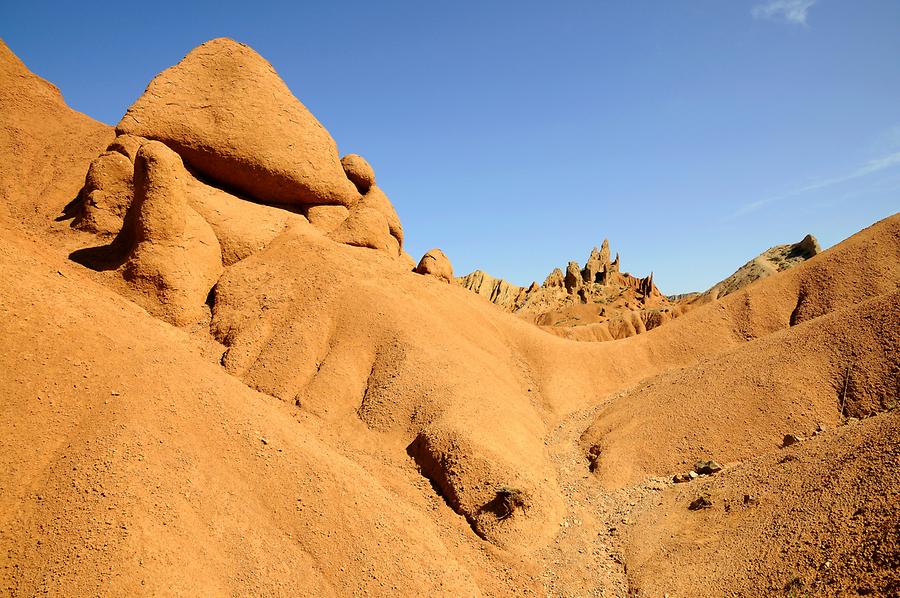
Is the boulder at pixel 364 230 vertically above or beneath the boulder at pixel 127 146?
above

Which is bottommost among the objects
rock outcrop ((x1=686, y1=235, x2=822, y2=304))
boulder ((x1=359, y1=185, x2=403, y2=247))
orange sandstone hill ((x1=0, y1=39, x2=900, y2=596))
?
orange sandstone hill ((x1=0, y1=39, x2=900, y2=596))

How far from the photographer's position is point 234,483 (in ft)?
27.8

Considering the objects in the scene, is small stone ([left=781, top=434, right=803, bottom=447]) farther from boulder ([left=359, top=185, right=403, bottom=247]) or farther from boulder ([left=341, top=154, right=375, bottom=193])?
boulder ([left=341, top=154, right=375, bottom=193])

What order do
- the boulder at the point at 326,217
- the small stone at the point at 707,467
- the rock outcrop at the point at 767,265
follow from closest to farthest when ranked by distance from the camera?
1. the small stone at the point at 707,467
2. the boulder at the point at 326,217
3. the rock outcrop at the point at 767,265

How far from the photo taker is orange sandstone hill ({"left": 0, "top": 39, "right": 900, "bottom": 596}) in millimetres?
7523

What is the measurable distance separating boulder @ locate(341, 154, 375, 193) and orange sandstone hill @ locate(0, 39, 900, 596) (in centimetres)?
18

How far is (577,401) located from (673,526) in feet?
27.5

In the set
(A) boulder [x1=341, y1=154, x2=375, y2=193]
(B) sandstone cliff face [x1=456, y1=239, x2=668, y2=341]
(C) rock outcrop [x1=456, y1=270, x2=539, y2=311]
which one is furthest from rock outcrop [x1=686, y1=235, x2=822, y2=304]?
(A) boulder [x1=341, y1=154, x2=375, y2=193]

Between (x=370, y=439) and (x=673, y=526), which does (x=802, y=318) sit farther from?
(x=370, y=439)

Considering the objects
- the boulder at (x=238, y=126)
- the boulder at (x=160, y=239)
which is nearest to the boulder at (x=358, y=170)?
the boulder at (x=238, y=126)

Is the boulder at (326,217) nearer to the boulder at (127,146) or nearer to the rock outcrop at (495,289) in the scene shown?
the boulder at (127,146)

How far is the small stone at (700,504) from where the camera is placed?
451 inches

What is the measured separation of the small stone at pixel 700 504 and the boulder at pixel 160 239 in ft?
45.1

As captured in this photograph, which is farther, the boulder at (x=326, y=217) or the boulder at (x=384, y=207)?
the boulder at (x=384, y=207)
